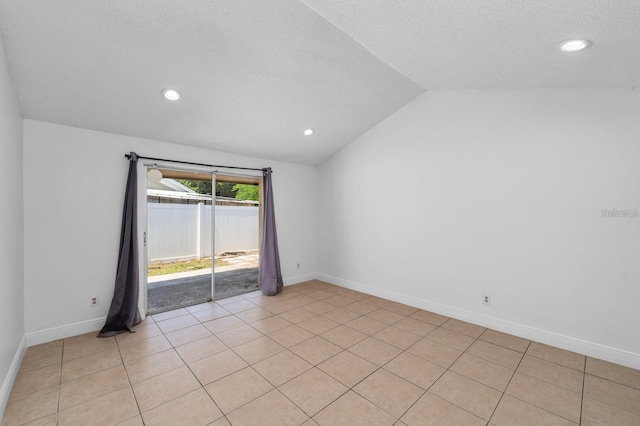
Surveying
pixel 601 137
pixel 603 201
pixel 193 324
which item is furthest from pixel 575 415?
pixel 193 324

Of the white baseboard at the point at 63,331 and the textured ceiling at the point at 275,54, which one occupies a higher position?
the textured ceiling at the point at 275,54

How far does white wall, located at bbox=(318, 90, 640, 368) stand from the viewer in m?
2.45

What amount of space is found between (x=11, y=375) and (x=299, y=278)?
3.70m

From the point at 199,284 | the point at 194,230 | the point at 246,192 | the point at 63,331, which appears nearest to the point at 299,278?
the point at 199,284

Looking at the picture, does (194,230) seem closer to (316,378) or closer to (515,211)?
(316,378)

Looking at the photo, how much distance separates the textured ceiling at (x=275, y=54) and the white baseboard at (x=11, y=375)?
2256mm

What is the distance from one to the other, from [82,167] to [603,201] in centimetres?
535

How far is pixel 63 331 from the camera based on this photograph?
2916 mm

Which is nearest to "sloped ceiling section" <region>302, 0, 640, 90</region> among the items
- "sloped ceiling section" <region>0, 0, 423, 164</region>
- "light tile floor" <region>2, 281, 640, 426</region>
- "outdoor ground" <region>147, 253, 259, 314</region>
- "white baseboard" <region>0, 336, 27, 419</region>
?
"sloped ceiling section" <region>0, 0, 423, 164</region>

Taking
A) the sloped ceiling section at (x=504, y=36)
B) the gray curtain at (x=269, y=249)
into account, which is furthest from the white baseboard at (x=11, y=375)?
the sloped ceiling section at (x=504, y=36)

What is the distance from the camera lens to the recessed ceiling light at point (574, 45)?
186 cm

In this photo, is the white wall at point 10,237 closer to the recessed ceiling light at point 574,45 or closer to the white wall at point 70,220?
the white wall at point 70,220

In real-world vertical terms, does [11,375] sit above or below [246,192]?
below

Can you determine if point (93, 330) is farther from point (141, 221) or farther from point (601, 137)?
point (601, 137)
